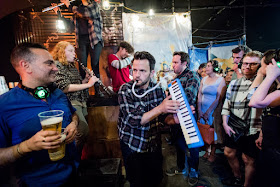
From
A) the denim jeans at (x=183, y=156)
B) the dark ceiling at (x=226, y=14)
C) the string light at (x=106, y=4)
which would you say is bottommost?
the denim jeans at (x=183, y=156)

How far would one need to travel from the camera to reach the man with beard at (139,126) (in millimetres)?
2000

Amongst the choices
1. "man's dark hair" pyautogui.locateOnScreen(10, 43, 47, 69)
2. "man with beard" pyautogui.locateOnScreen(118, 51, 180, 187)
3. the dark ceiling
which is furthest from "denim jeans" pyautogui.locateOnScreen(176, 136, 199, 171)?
the dark ceiling

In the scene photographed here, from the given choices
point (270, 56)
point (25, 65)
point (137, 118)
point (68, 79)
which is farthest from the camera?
point (68, 79)

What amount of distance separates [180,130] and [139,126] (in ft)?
5.62

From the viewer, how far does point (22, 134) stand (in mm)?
1368

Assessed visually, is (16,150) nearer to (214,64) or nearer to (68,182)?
(68,182)

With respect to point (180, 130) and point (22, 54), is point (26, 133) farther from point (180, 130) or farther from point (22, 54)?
point (180, 130)

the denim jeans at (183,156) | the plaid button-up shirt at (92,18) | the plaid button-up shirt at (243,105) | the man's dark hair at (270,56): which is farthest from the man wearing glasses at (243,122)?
the plaid button-up shirt at (92,18)

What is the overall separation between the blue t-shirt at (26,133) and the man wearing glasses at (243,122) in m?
3.14

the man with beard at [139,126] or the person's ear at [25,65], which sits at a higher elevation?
the person's ear at [25,65]

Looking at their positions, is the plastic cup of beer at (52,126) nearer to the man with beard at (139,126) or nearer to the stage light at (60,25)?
the man with beard at (139,126)

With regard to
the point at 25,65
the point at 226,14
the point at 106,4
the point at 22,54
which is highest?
the point at 226,14

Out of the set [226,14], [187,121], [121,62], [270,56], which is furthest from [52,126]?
[226,14]

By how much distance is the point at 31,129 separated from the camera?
140cm
